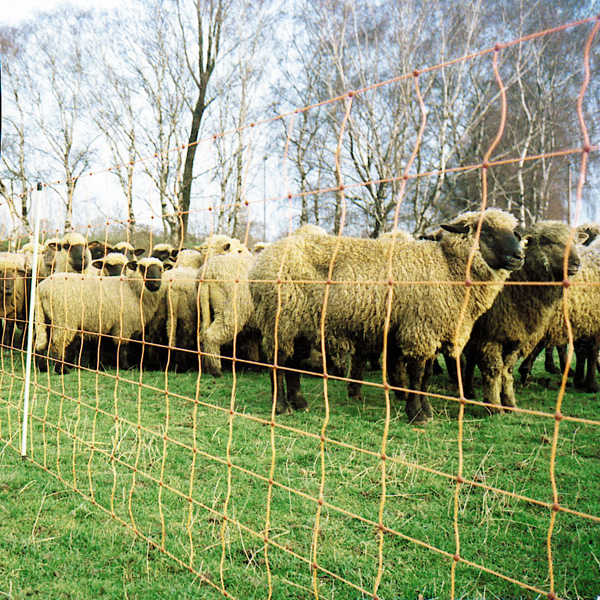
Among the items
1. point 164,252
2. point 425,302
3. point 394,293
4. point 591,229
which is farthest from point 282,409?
A: point 164,252

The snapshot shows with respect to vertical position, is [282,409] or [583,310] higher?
[583,310]

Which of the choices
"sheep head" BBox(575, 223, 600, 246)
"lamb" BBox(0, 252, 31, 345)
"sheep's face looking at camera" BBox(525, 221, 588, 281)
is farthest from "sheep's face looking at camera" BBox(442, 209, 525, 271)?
"lamb" BBox(0, 252, 31, 345)

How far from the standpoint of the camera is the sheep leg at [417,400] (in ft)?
15.6

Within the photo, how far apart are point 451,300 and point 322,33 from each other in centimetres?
1258

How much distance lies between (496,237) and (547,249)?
0.72m

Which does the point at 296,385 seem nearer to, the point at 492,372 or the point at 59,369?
the point at 492,372

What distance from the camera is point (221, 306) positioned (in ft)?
23.5

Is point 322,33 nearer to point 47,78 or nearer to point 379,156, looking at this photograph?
point 379,156

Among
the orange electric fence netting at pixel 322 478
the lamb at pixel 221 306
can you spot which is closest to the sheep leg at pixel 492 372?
the orange electric fence netting at pixel 322 478

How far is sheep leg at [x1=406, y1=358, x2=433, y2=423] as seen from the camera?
475 centimetres

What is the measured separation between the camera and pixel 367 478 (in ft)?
11.2

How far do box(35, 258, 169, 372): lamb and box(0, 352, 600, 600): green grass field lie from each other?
2.15 m

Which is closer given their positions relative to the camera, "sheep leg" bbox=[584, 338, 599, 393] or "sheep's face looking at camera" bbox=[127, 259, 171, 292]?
"sheep leg" bbox=[584, 338, 599, 393]

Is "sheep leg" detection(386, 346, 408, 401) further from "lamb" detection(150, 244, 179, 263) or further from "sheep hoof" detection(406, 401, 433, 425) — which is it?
"lamb" detection(150, 244, 179, 263)
